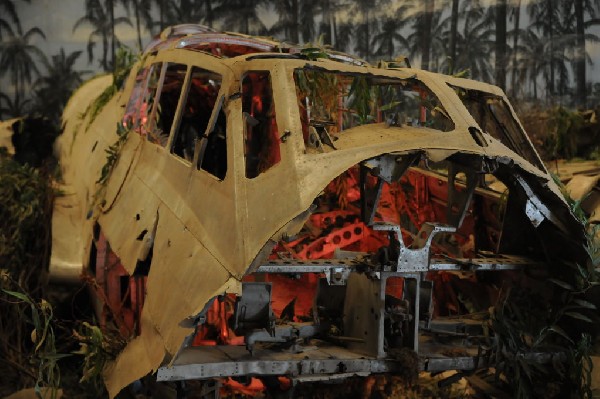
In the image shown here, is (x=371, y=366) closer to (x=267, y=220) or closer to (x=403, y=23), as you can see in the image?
(x=267, y=220)

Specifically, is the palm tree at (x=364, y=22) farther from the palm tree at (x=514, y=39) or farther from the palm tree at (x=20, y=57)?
the palm tree at (x=20, y=57)

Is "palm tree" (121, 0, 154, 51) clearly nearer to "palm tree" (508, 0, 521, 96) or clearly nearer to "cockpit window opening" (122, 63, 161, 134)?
"palm tree" (508, 0, 521, 96)

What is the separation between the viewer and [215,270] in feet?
10.3

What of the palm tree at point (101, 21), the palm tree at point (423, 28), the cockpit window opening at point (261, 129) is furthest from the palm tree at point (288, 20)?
the cockpit window opening at point (261, 129)

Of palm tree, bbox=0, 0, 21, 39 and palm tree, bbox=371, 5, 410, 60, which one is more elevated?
palm tree, bbox=0, 0, 21, 39

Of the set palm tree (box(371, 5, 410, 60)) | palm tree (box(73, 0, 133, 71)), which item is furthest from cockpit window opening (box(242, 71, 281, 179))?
palm tree (box(73, 0, 133, 71))

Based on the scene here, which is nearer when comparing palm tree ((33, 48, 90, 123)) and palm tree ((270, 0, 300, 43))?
palm tree ((270, 0, 300, 43))

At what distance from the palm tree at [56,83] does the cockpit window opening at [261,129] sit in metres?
7.92

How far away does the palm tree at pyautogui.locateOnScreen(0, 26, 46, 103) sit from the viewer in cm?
1276

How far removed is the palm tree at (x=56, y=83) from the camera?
509 inches

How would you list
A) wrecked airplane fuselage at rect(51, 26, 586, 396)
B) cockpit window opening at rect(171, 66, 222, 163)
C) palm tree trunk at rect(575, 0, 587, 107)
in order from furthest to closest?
palm tree trunk at rect(575, 0, 587, 107)
cockpit window opening at rect(171, 66, 222, 163)
wrecked airplane fuselage at rect(51, 26, 586, 396)

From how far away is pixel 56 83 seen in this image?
1307 cm

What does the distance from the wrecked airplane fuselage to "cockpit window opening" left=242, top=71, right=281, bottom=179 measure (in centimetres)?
8

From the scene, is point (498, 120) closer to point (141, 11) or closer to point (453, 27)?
point (453, 27)
